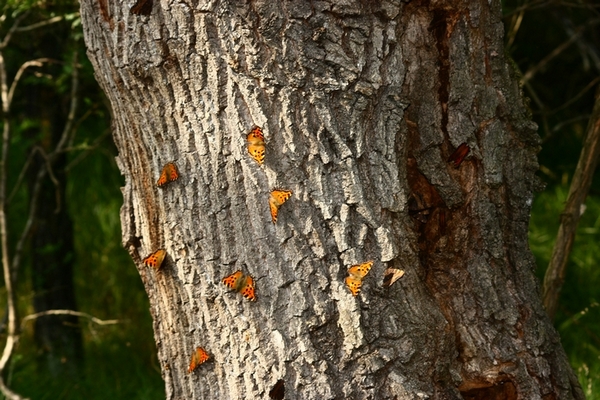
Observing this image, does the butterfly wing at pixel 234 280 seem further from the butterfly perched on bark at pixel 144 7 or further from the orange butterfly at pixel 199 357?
the butterfly perched on bark at pixel 144 7

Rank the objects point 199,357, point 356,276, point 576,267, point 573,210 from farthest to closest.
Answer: point 576,267 → point 573,210 → point 199,357 → point 356,276

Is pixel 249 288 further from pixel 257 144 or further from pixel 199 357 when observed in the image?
pixel 257 144

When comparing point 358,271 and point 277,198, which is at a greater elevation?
point 277,198

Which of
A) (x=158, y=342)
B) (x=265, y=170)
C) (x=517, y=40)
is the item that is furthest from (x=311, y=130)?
(x=517, y=40)

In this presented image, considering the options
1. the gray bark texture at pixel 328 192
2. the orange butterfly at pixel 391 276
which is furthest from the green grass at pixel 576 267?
the orange butterfly at pixel 391 276

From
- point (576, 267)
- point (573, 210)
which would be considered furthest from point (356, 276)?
point (576, 267)

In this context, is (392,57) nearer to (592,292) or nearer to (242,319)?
(242,319)
